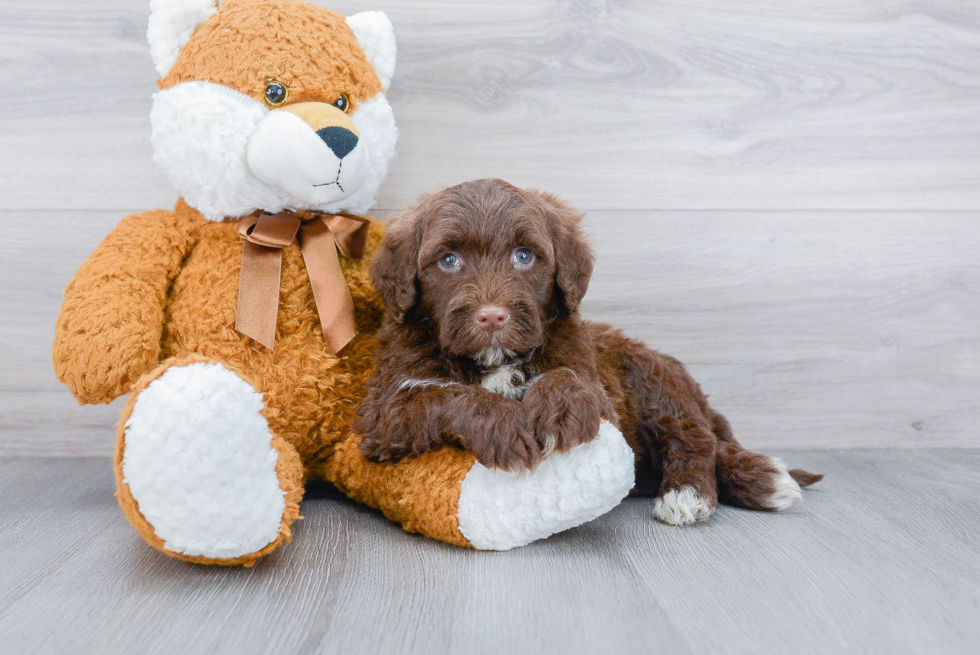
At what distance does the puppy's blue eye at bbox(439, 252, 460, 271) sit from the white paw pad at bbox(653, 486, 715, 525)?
0.73m

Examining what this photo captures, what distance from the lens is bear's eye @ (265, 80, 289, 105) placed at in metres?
1.59

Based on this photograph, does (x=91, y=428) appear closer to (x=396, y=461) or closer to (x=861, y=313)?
(x=396, y=461)

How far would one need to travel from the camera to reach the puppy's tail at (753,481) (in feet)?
5.69

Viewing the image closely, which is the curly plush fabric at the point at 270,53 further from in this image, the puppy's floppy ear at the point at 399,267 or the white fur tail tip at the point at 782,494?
the white fur tail tip at the point at 782,494

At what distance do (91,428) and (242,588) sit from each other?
1.24 meters

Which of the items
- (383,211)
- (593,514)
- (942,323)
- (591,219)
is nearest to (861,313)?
(942,323)

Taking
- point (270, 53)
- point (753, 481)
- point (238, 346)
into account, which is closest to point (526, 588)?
point (753, 481)

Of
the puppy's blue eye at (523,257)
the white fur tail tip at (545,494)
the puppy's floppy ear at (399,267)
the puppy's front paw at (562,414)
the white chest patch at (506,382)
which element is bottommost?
the white fur tail tip at (545,494)

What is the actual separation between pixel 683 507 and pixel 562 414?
18.4 inches

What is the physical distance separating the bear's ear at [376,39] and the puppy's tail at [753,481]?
1.27 m

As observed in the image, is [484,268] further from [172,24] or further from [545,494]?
[172,24]

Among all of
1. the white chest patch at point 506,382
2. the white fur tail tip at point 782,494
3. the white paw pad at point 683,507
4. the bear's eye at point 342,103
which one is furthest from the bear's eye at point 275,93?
the white fur tail tip at point 782,494

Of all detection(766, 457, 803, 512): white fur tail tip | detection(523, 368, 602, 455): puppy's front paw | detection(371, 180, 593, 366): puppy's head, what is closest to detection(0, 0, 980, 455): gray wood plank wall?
detection(766, 457, 803, 512): white fur tail tip

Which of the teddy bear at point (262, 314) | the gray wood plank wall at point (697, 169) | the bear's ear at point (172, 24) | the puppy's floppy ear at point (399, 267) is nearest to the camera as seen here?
the teddy bear at point (262, 314)
